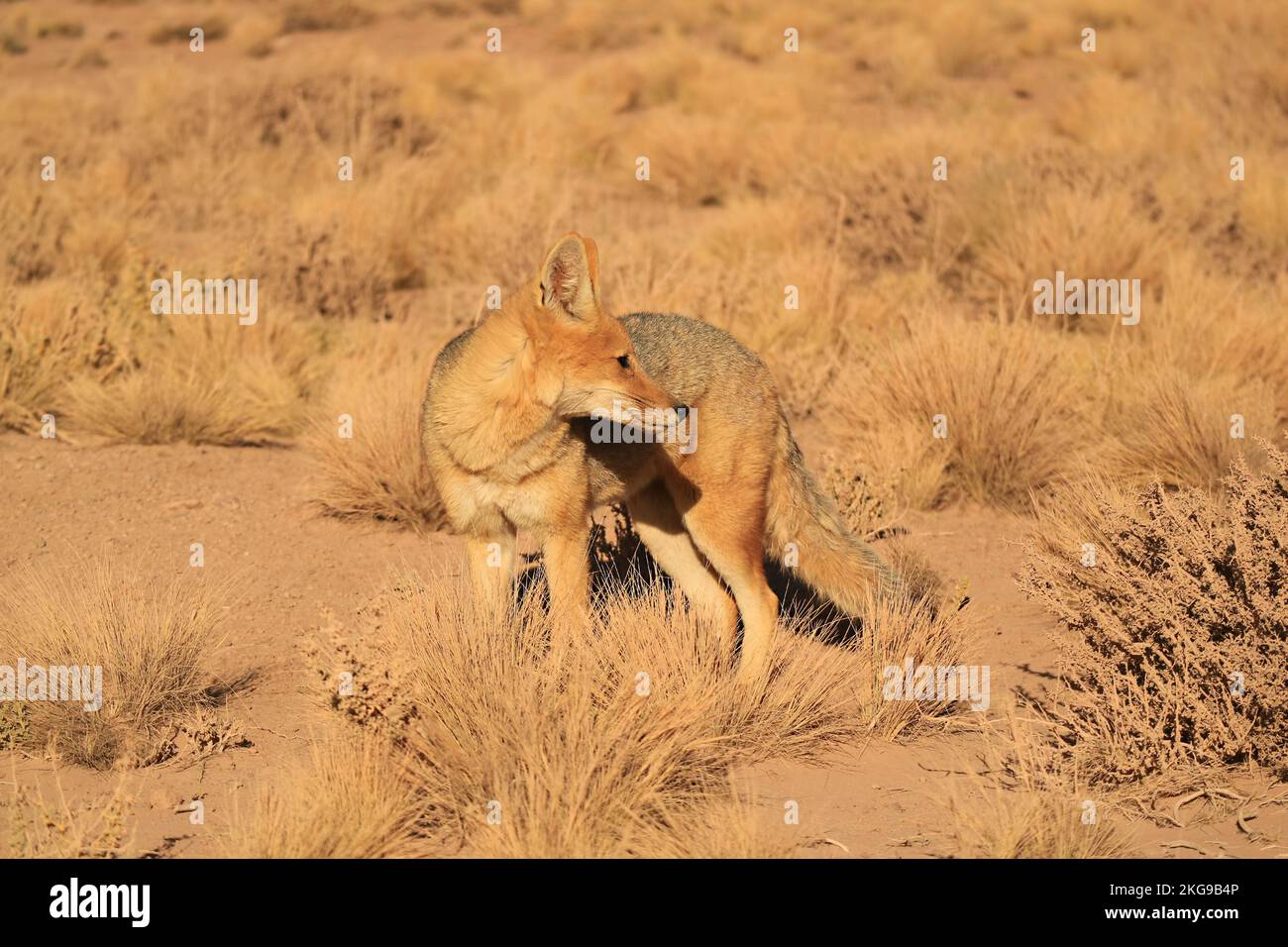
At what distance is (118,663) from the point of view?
4918 millimetres

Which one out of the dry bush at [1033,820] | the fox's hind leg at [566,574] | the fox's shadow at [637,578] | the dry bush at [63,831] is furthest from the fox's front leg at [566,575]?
the dry bush at [63,831]

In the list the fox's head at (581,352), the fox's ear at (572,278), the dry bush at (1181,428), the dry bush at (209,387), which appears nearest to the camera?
the fox's ear at (572,278)

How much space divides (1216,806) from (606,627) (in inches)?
86.6

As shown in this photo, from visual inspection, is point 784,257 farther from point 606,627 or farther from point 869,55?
point 869,55

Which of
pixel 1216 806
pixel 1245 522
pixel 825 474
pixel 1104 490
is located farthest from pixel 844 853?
pixel 825 474

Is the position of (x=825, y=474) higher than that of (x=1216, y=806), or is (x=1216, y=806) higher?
(x=825, y=474)

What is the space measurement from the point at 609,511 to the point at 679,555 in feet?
6.23

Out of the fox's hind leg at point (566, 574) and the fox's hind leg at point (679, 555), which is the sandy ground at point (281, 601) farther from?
the fox's hind leg at point (679, 555)

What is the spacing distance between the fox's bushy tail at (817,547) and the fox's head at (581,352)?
101 cm

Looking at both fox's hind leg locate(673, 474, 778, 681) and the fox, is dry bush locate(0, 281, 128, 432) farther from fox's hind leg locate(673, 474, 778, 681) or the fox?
fox's hind leg locate(673, 474, 778, 681)

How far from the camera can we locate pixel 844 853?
13.1 ft

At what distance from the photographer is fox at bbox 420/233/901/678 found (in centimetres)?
459

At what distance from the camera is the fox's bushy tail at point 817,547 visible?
17.9ft
